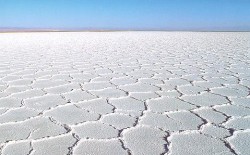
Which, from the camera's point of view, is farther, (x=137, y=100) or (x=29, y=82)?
(x=29, y=82)

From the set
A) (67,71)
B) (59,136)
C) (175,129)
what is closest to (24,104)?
(59,136)

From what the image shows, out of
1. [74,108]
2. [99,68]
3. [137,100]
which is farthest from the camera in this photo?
[99,68]

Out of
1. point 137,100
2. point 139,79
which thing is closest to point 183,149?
point 137,100

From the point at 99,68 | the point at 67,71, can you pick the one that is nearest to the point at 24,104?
the point at 67,71

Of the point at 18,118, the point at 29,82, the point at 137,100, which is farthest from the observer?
the point at 29,82

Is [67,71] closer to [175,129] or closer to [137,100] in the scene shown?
[137,100]

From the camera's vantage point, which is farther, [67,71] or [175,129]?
[67,71]

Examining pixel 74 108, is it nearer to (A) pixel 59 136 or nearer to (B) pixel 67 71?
(A) pixel 59 136

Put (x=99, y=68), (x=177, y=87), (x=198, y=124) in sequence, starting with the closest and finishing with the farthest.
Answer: (x=198, y=124) → (x=177, y=87) → (x=99, y=68)

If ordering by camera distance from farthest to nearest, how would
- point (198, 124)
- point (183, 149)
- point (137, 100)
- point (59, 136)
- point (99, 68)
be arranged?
point (99, 68)
point (137, 100)
point (198, 124)
point (59, 136)
point (183, 149)
